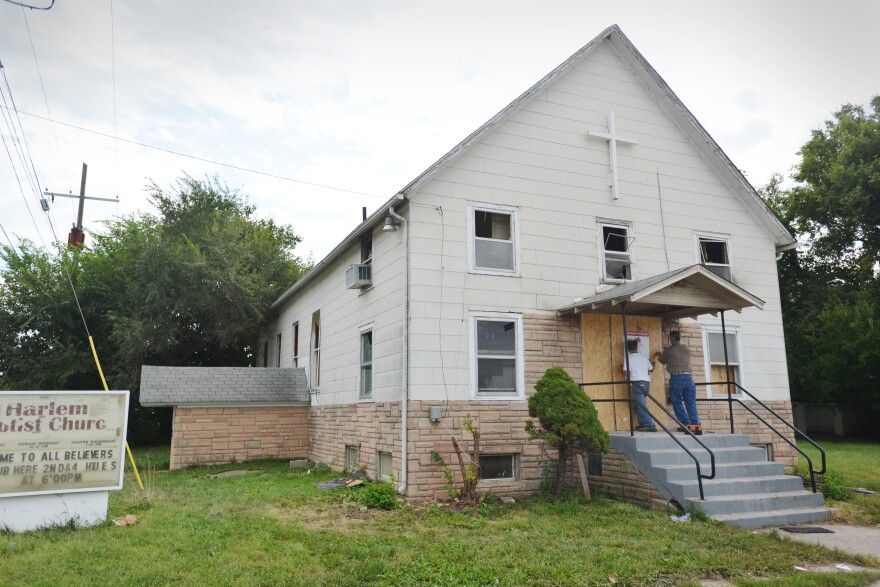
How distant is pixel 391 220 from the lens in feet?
36.2

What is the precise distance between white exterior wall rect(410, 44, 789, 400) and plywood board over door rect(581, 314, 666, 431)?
0.71 metres

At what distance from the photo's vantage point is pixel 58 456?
323 inches

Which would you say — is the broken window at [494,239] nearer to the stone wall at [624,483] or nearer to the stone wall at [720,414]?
the stone wall at [720,414]

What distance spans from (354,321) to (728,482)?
788 centimetres

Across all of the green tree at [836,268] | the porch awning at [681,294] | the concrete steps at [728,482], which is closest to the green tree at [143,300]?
the porch awning at [681,294]

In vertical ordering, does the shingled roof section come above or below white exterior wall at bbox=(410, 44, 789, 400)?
below

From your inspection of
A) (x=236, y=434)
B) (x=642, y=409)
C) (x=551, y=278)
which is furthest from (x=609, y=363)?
(x=236, y=434)

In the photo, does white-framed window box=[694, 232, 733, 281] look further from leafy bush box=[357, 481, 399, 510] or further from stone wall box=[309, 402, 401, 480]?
leafy bush box=[357, 481, 399, 510]

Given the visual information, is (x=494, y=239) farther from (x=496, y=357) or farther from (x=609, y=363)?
(x=609, y=363)

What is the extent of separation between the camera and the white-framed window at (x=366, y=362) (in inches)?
492

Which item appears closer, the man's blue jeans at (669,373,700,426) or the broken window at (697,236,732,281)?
the man's blue jeans at (669,373,700,426)

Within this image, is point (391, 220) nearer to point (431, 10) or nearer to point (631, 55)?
point (431, 10)

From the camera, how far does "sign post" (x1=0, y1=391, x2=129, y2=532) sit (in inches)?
310

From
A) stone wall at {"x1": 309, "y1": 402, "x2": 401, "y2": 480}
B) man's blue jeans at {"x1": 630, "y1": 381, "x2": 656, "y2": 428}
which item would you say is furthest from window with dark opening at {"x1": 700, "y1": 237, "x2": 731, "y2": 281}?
stone wall at {"x1": 309, "y1": 402, "x2": 401, "y2": 480}
